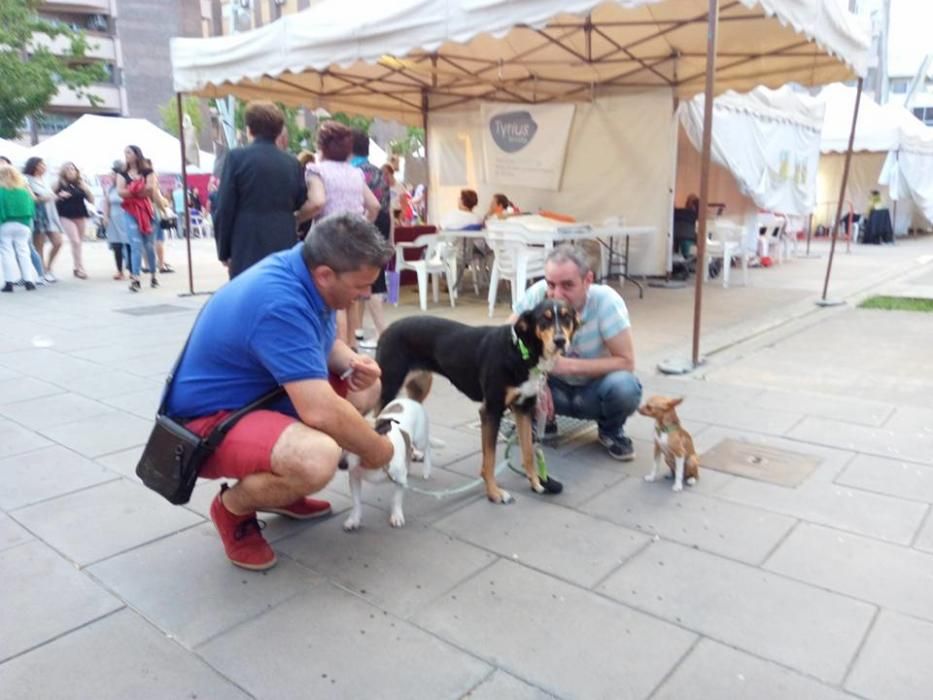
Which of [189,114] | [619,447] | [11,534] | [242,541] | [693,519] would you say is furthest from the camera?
[189,114]

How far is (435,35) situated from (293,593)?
15.2 ft

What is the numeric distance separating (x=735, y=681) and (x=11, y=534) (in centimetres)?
278

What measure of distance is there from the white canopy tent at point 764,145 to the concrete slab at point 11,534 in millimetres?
9528

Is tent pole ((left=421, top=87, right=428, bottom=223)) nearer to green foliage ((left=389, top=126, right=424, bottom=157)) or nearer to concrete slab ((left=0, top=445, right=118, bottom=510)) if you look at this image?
green foliage ((left=389, top=126, right=424, bottom=157))

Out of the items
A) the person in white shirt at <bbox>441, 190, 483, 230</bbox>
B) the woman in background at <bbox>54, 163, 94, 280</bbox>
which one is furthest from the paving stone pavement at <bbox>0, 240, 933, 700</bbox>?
the woman in background at <bbox>54, 163, 94, 280</bbox>

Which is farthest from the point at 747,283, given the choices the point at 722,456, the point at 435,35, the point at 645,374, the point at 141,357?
the point at 141,357

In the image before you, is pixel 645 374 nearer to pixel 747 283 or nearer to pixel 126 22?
pixel 747 283

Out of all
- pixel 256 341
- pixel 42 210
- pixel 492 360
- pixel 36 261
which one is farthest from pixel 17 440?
pixel 42 210

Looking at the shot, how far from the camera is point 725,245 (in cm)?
1019

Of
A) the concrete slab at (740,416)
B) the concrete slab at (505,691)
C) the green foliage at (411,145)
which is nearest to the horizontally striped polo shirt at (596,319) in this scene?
the concrete slab at (740,416)

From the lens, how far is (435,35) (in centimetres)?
569

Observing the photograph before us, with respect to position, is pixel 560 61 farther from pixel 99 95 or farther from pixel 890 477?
pixel 99 95

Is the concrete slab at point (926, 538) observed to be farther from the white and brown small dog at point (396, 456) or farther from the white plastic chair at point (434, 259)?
the white plastic chair at point (434, 259)

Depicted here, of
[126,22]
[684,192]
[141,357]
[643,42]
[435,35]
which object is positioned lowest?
[141,357]
